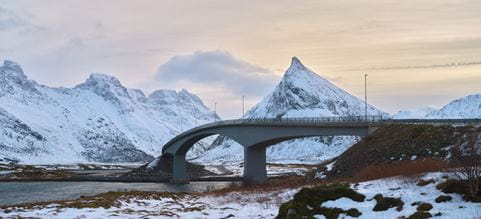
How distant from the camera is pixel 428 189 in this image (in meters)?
20.6

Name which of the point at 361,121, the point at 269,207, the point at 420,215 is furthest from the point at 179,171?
the point at 420,215

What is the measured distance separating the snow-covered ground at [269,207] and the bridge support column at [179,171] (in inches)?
3074

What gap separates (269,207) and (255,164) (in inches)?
2480

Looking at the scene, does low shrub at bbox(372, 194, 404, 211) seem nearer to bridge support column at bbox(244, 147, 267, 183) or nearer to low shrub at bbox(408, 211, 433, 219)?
low shrub at bbox(408, 211, 433, 219)

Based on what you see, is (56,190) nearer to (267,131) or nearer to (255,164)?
(255,164)

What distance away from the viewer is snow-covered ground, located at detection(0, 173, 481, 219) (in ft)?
60.5

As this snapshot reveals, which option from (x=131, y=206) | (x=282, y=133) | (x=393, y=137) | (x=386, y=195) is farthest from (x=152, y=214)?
(x=282, y=133)

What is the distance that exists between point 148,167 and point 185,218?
11771 centimetres

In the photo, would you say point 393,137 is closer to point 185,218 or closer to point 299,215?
point 185,218

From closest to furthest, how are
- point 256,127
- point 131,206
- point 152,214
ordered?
point 152,214 < point 131,206 < point 256,127

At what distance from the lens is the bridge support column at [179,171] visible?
394ft

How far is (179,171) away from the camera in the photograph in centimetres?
12612

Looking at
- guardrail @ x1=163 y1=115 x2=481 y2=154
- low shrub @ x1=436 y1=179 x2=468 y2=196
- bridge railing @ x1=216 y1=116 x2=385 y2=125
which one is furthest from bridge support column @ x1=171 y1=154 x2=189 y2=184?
low shrub @ x1=436 y1=179 x2=468 y2=196

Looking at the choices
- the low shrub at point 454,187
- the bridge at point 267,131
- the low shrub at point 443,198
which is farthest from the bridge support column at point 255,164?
the low shrub at point 443,198
